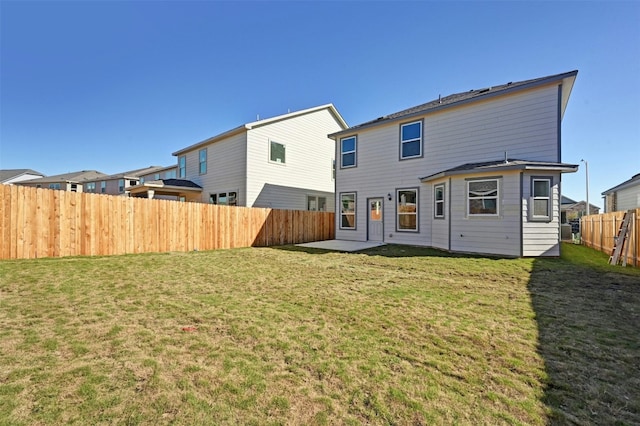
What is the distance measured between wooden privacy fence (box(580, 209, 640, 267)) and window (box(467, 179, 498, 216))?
352cm

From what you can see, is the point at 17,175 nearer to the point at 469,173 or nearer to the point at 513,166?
the point at 469,173

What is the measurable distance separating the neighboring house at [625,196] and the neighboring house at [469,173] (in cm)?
1239

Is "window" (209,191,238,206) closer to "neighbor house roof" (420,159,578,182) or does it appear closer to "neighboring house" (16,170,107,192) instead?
"neighbor house roof" (420,159,578,182)

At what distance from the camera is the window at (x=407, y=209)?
12586 millimetres

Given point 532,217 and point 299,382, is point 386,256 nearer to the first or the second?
point 532,217

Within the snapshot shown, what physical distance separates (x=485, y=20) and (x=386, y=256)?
9.02m

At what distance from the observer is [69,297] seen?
15.4ft

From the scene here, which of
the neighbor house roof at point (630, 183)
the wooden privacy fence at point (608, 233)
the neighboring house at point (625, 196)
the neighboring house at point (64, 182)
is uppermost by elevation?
the neighboring house at point (64, 182)

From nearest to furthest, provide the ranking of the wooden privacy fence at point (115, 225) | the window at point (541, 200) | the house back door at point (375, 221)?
the wooden privacy fence at point (115, 225) → the window at point (541, 200) → the house back door at point (375, 221)

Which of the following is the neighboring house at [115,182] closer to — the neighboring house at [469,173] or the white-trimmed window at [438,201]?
the neighboring house at [469,173]

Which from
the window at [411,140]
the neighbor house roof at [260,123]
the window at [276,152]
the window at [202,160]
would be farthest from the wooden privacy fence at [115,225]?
the window at [202,160]

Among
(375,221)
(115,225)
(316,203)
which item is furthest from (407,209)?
(115,225)

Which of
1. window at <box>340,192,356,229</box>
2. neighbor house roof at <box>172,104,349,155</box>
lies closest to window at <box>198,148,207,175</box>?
neighbor house roof at <box>172,104,349,155</box>

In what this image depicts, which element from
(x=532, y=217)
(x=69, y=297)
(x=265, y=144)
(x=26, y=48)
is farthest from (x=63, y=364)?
(x=26, y=48)
